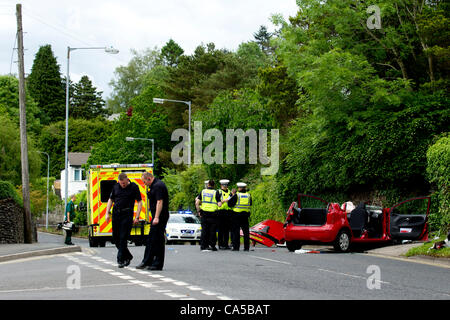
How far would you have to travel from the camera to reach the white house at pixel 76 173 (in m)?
101

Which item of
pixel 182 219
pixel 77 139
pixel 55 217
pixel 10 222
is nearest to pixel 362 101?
pixel 182 219

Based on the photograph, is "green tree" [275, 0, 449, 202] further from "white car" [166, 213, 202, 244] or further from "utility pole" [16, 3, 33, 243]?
"utility pole" [16, 3, 33, 243]

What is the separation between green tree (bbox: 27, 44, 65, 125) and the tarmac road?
95.2 metres

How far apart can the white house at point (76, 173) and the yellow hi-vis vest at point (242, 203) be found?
263 ft

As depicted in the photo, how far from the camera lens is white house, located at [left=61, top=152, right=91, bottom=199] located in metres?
101

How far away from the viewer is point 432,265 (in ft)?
55.9

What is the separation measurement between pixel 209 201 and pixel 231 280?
936cm

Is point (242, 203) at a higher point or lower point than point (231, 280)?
higher

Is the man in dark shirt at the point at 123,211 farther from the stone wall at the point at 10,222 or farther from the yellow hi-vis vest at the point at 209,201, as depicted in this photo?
the stone wall at the point at 10,222

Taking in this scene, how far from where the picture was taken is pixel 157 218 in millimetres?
13984

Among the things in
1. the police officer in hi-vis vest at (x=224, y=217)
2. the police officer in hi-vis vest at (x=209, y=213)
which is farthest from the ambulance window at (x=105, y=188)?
the police officer in hi-vis vest at (x=209, y=213)

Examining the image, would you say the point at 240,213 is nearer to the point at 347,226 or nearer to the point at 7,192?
the point at 347,226

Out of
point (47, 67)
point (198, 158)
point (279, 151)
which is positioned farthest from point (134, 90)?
point (279, 151)

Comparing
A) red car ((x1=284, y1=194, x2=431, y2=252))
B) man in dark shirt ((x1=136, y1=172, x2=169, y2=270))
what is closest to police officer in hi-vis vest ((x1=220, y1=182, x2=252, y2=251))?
red car ((x1=284, y1=194, x2=431, y2=252))
